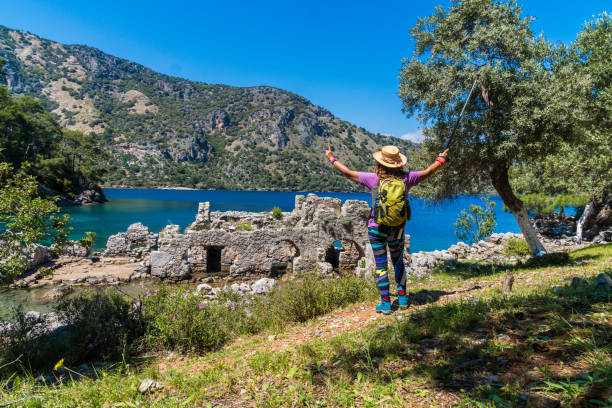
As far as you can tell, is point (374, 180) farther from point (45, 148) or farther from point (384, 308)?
point (45, 148)

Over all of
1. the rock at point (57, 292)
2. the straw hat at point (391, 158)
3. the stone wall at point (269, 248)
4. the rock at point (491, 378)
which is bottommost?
the rock at point (57, 292)

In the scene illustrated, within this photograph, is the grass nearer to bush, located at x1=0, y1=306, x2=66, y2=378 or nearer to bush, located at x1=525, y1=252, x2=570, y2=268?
bush, located at x1=0, y1=306, x2=66, y2=378

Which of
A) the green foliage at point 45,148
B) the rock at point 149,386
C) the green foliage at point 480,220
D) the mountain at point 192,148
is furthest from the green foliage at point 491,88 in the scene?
the mountain at point 192,148

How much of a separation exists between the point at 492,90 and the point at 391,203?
7909mm

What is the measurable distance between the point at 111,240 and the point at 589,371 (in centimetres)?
2556

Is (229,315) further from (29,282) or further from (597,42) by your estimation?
(597,42)

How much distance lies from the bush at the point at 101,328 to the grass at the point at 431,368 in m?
1.36

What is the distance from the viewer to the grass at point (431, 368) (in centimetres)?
254

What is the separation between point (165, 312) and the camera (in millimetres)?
6836

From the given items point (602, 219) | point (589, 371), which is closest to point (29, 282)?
point (589, 371)

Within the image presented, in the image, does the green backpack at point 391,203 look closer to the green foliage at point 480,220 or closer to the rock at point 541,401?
the rock at point 541,401

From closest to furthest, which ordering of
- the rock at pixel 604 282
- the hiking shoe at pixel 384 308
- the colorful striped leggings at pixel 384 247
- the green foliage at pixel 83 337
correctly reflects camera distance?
1. the rock at pixel 604 282
2. the colorful striped leggings at pixel 384 247
3. the hiking shoe at pixel 384 308
4. the green foliage at pixel 83 337

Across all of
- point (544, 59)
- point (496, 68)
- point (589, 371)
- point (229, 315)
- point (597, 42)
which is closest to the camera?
point (589, 371)

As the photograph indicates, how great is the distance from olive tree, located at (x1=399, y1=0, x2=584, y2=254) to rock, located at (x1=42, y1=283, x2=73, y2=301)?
56.2 feet
